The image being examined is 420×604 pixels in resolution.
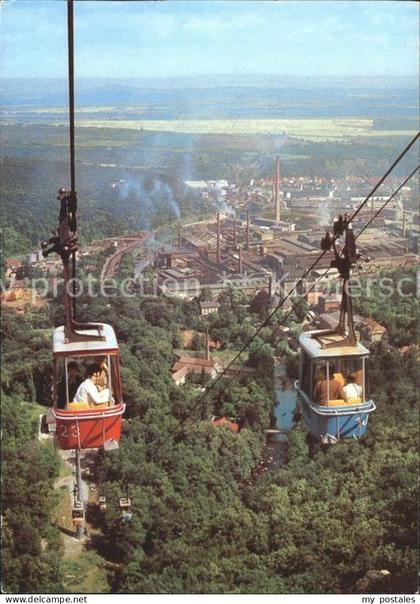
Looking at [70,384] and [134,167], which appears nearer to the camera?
[70,384]

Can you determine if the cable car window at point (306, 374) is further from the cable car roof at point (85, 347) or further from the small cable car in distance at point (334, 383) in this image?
the cable car roof at point (85, 347)

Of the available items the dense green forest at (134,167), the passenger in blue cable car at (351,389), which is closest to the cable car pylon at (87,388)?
the passenger in blue cable car at (351,389)

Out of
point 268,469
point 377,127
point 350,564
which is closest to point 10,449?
point 268,469

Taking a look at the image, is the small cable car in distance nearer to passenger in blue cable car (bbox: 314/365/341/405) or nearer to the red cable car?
passenger in blue cable car (bbox: 314/365/341/405)

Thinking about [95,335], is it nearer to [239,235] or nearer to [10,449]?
[10,449]

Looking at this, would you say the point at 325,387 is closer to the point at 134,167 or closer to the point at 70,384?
the point at 70,384

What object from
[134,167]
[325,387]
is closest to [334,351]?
[325,387]
